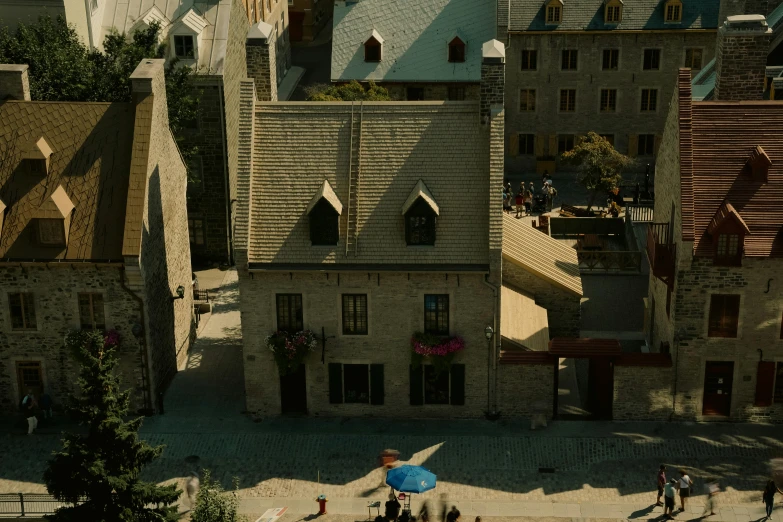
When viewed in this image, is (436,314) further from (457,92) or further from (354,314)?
(457,92)

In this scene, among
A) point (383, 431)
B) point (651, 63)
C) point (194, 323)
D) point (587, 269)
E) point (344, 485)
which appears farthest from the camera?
point (651, 63)

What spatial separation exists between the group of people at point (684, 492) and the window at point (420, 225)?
38.3 ft

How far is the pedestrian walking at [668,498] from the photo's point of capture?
40.6 m

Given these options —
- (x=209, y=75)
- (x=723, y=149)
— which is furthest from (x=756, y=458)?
(x=209, y=75)

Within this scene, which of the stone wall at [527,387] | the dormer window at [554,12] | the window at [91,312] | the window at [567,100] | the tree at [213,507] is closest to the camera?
the tree at [213,507]

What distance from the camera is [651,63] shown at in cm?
7238

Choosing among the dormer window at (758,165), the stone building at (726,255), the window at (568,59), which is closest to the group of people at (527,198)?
the window at (568,59)

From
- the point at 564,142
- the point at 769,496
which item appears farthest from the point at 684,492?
the point at 564,142

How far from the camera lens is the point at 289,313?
45.9m

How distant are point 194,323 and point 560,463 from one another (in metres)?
18.5

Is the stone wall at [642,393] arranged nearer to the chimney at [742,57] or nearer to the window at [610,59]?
the chimney at [742,57]

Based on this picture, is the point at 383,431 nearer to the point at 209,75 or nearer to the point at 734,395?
the point at 734,395

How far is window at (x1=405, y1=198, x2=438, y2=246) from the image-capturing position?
44531 mm

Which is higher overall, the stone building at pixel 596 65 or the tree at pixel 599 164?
the stone building at pixel 596 65
